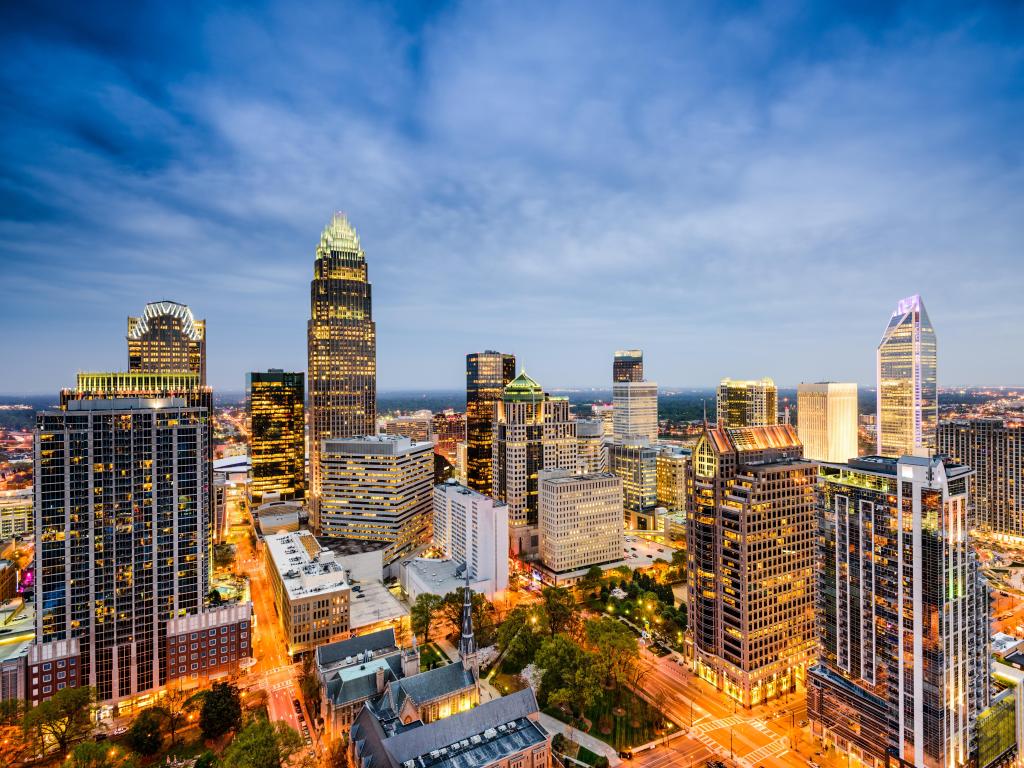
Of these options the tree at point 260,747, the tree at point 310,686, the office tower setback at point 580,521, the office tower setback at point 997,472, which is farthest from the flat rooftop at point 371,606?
the office tower setback at point 997,472

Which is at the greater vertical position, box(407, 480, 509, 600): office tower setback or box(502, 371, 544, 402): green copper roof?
box(502, 371, 544, 402): green copper roof

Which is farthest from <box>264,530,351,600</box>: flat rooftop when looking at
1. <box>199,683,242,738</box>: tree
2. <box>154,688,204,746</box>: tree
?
<box>199,683,242,738</box>: tree

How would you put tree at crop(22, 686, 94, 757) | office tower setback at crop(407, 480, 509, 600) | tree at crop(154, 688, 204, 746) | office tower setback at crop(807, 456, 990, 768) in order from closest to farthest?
office tower setback at crop(807, 456, 990, 768) < tree at crop(22, 686, 94, 757) < tree at crop(154, 688, 204, 746) < office tower setback at crop(407, 480, 509, 600)

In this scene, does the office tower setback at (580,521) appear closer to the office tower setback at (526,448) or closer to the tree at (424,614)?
the office tower setback at (526,448)

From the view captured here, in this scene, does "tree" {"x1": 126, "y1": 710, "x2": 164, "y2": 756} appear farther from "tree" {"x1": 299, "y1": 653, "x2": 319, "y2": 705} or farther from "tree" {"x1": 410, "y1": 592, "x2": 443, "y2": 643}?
"tree" {"x1": 410, "y1": 592, "x2": 443, "y2": 643}

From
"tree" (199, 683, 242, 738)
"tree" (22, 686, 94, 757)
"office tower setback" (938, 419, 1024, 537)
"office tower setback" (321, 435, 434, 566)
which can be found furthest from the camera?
"office tower setback" (938, 419, 1024, 537)

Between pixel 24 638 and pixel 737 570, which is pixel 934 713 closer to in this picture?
pixel 737 570

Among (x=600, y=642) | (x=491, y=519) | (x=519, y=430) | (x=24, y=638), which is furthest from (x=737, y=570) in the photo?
(x=24, y=638)
